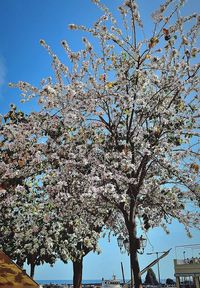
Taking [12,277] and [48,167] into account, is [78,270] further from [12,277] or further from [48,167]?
[12,277]

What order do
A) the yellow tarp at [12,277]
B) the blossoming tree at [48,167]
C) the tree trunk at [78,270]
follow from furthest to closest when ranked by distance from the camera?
1. the tree trunk at [78,270]
2. the blossoming tree at [48,167]
3. the yellow tarp at [12,277]

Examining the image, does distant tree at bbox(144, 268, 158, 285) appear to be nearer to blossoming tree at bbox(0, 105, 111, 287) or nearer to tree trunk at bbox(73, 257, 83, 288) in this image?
tree trunk at bbox(73, 257, 83, 288)

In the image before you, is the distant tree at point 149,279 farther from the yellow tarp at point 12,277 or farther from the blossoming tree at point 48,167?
the yellow tarp at point 12,277

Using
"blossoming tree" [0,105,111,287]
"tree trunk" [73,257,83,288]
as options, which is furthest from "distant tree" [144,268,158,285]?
"blossoming tree" [0,105,111,287]

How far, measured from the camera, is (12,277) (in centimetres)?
534

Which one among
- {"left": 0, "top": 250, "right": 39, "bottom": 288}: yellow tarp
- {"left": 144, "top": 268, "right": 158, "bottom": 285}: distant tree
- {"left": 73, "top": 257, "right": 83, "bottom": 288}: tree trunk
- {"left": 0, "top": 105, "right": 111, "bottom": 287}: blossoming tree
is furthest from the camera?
{"left": 144, "top": 268, "right": 158, "bottom": 285}: distant tree

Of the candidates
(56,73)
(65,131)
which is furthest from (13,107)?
(65,131)

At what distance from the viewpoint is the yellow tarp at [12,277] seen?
203 inches

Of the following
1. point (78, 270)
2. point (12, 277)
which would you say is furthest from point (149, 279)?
point (12, 277)

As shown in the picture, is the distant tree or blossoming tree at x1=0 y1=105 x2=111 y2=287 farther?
the distant tree

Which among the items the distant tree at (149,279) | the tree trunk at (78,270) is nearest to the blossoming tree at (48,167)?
the tree trunk at (78,270)

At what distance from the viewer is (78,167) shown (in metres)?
10.7

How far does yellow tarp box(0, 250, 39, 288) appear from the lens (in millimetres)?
5168

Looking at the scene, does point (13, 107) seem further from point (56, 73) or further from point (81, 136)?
point (81, 136)
